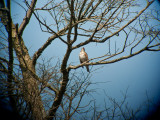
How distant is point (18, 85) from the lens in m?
1.76

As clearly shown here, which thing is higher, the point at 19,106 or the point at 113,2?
the point at 113,2

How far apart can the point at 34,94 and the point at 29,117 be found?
0.33 metres

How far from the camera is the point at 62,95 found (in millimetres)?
2432

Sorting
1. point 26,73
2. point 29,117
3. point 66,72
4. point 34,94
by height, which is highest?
point 66,72

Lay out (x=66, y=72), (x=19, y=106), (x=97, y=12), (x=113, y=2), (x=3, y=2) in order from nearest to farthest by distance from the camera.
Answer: (x=19, y=106) < (x=3, y=2) < (x=113, y=2) < (x=66, y=72) < (x=97, y=12)

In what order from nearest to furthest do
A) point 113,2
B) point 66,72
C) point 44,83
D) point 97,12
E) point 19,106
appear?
point 19,106 → point 44,83 → point 113,2 → point 66,72 → point 97,12

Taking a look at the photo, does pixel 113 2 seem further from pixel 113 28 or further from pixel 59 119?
pixel 59 119

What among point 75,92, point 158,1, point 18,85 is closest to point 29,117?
point 18,85

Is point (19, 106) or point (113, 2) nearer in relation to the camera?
point (19, 106)

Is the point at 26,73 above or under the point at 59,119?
above

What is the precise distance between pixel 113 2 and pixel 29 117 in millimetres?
2367

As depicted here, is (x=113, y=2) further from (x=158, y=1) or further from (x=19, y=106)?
(x=19, y=106)

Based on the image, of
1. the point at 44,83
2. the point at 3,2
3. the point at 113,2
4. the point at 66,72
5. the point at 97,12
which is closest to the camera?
the point at 44,83

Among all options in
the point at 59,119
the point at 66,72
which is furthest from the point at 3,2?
the point at 59,119
